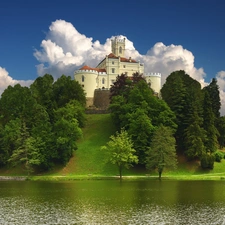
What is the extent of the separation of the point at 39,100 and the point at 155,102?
80.9ft

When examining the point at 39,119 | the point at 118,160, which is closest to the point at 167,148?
the point at 118,160

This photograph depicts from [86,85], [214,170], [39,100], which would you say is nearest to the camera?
[214,170]

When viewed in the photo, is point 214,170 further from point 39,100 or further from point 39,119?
point 39,100

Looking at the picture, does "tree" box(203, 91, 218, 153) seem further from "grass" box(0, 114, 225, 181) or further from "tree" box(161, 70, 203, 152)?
Answer: "grass" box(0, 114, 225, 181)

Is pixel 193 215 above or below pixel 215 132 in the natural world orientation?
below

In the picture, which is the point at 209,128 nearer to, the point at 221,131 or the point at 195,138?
the point at 195,138

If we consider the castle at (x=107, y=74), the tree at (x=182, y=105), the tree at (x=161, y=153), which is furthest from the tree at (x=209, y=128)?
the castle at (x=107, y=74)

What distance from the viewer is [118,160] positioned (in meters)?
52.8

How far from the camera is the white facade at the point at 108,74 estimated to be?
303ft

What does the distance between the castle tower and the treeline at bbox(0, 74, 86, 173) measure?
3200 cm

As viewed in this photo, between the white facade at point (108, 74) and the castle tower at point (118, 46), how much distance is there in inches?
112

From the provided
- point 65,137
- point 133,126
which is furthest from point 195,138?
point 65,137

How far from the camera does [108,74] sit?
96.3m

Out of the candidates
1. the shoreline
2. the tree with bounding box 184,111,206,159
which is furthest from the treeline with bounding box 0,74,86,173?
the tree with bounding box 184,111,206,159
